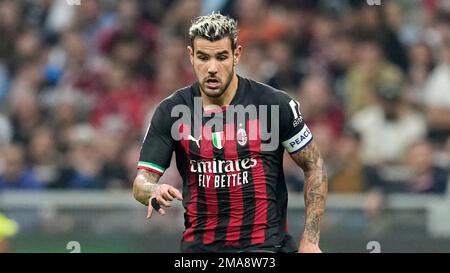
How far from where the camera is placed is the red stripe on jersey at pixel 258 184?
838 cm

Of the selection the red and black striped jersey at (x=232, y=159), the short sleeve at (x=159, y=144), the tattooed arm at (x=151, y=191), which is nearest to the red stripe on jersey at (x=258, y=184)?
the red and black striped jersey at (x=232, y=159)

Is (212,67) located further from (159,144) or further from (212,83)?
(159,144)

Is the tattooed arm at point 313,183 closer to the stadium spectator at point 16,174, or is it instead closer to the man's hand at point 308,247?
the man's hand at point 308,247

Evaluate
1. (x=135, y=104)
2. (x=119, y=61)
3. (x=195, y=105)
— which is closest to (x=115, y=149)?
(x=135, y=104)

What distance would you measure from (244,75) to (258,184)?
252 inches

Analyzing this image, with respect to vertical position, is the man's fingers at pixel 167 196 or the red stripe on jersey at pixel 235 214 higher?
the man's fingers at pixel 167 196

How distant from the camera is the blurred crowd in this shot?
13.7 meters

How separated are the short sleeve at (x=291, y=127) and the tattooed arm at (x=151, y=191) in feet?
3.00

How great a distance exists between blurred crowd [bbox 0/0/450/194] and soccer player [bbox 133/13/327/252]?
449 cm

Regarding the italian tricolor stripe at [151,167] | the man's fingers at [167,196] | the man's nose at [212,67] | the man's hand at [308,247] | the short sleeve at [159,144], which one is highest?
the man's nose at [212,67]

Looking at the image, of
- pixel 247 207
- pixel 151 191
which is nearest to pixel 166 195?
pixel 151 191

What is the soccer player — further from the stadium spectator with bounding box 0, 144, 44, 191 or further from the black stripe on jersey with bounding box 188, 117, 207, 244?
the stadium spectator with bounding box 0, 144, 44, 191

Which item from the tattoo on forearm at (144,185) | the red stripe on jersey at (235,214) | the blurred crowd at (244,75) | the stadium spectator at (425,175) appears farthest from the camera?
the blurred crowd at (244,75)
